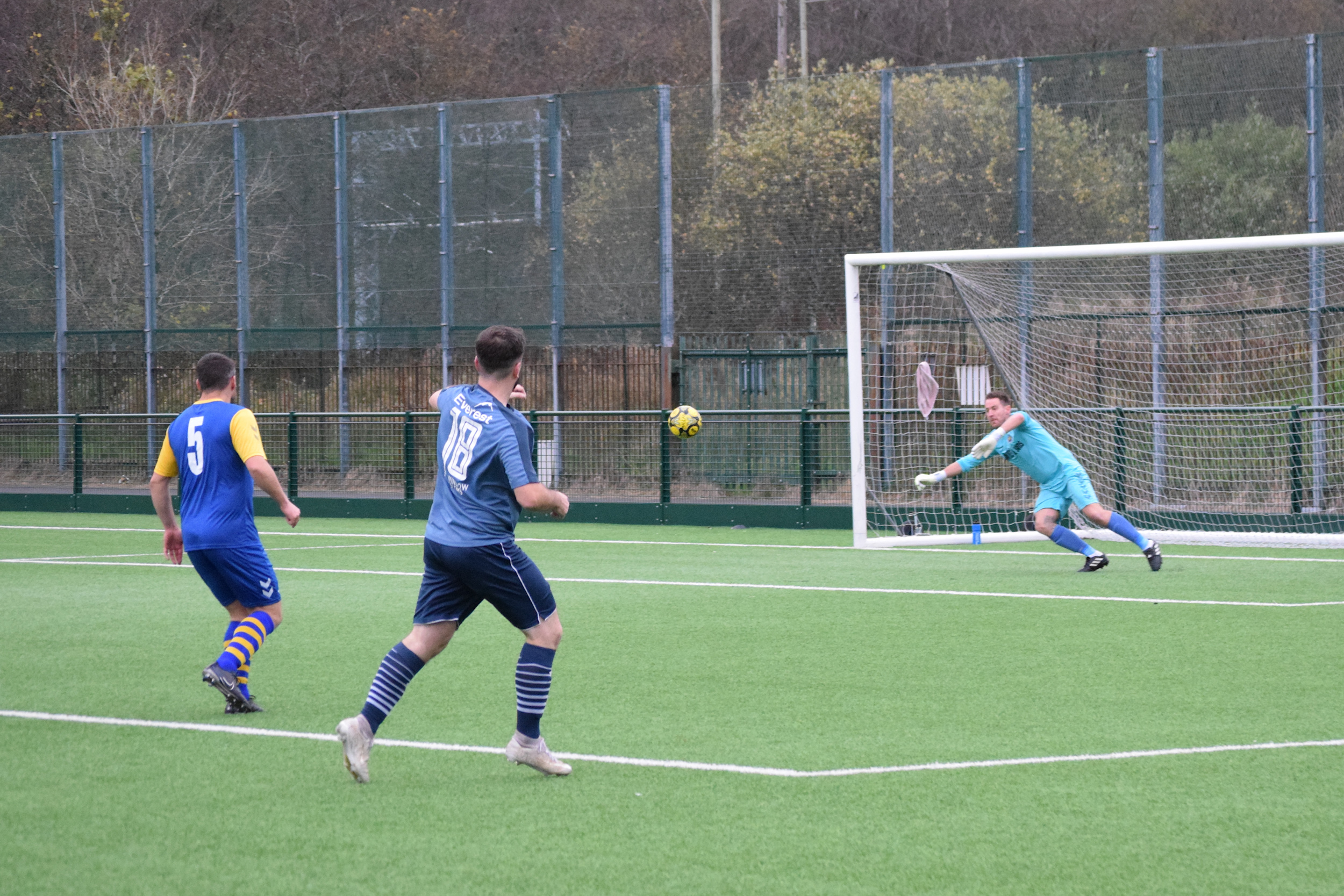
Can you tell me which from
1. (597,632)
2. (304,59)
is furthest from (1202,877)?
(304,59)

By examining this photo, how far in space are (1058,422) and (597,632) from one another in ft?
27.6

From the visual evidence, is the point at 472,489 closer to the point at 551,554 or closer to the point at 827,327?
the point at 551,554

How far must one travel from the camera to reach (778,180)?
23203 mm

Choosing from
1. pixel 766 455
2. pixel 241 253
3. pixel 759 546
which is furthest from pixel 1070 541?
pixel 241 253

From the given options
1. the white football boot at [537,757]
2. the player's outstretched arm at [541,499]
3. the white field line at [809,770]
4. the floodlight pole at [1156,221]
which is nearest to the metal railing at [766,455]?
the floodlight pole at [1156,221]

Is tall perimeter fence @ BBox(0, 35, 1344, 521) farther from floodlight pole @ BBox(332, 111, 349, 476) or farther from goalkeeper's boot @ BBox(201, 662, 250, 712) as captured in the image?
goalkeeper's boot @ BBox(201, 662, 250, 712)

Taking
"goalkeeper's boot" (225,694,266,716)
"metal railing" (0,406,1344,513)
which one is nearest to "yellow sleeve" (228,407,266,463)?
"goalkeeper's boot" (225,694,266,716)

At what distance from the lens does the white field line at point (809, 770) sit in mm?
6258

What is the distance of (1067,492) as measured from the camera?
14.0 metres

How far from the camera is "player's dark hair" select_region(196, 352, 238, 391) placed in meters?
7.86

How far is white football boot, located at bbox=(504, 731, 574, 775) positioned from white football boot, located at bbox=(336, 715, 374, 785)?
54cm

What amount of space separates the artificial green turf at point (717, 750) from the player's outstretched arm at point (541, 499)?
1.05 m

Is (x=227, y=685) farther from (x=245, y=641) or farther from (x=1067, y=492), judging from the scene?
(x=1067, y=492)

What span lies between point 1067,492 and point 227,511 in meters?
8.29
